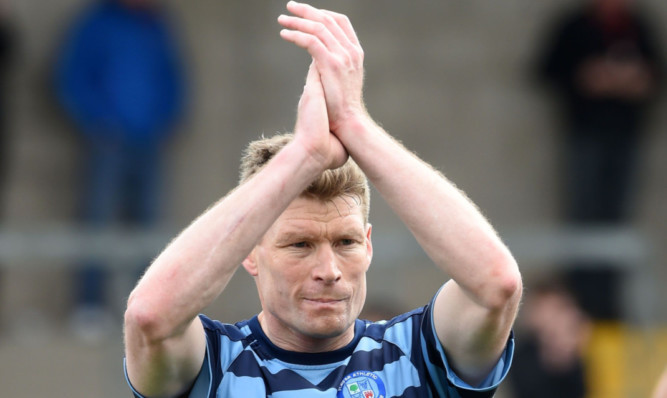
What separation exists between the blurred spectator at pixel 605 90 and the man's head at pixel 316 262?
6.40 m

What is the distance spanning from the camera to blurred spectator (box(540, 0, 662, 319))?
9.73 m

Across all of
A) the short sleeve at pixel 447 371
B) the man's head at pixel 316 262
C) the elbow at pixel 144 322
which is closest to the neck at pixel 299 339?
the man's head at pixel 316 262

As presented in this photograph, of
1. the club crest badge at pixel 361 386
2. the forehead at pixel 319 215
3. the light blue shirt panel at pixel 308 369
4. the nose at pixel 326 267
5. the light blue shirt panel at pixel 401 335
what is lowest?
the club crest badge at pixel 361 386

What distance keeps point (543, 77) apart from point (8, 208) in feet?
14.9

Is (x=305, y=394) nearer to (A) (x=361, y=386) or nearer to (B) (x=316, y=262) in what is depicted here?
(A) (x=361, y=386)

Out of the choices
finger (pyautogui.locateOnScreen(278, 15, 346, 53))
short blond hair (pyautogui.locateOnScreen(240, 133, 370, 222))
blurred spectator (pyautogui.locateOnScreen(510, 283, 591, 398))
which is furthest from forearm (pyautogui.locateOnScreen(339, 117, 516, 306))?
blurred spectator (pyautogui.locateOnScreen(510, 283, 591, 398))

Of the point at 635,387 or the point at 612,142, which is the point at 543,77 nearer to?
the point at 612,142

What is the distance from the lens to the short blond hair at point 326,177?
12.0 ft

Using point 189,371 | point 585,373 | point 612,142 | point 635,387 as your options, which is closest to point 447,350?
point 189,371

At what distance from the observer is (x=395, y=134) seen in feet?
35.6

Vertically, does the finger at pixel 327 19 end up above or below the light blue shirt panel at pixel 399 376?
above

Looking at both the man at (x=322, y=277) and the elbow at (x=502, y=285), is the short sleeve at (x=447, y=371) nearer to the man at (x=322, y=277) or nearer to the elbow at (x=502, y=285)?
the man at (x=322, y=277)

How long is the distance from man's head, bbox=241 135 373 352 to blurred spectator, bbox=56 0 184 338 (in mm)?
5333

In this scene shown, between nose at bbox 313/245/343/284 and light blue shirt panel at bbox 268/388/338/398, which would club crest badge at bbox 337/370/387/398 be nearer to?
light blue shirt panel at bbox 268/388/338/398
